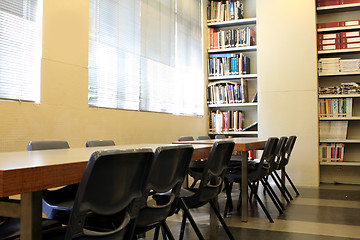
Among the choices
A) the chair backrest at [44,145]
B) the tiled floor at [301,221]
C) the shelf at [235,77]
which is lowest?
the tiled floor at [301,221]

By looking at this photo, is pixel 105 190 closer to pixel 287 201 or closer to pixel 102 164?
pixel 102 164

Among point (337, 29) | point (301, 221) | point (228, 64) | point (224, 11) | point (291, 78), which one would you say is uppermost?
point (224, 11)

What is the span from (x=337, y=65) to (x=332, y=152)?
143 centimetres

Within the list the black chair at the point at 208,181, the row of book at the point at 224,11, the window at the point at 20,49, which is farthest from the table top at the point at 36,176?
the row of book at the point at 224,11

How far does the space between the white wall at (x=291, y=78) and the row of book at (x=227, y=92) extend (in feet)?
1.63

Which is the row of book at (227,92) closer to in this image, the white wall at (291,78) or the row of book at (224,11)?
the white wall at (291,78)

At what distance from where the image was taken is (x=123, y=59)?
4465 mm

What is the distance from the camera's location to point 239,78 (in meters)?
6.88

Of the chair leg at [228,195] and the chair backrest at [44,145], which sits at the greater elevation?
the chair backrest at [44,145]

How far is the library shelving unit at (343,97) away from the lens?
19.2ft

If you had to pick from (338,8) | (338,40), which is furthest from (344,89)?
(338,8)

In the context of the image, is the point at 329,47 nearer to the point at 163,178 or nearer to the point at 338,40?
the point at 338,40

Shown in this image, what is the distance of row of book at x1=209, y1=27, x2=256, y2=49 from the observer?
6672 mm

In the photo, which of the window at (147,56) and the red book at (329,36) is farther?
the red book at (329,36)
